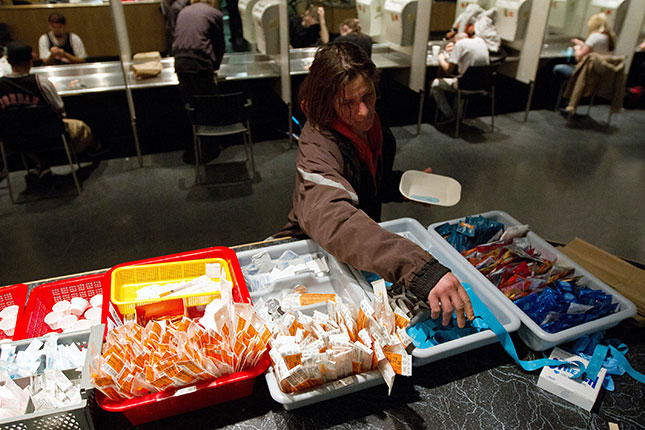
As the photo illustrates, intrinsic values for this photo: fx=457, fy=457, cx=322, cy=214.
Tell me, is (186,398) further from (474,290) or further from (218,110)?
(218,110)

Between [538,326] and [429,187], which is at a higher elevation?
[429,187]

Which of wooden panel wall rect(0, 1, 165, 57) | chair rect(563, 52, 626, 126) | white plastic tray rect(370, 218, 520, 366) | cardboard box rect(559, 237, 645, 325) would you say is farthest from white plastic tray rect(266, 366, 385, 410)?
wooden panel wall rect(0, 1, 165, 57)

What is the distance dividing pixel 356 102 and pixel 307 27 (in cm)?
416

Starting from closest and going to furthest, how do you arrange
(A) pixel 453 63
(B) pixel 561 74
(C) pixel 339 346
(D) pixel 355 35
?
(C) pixel 339 346
(D) pixel 355 35
(A) pixel 453 63
(B) pixel 561 74

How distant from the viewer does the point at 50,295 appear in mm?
1334

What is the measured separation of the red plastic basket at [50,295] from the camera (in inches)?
48.7

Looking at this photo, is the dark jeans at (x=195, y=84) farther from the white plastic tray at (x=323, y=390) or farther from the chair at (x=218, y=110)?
the white plastic tray at (x=323, y=390)

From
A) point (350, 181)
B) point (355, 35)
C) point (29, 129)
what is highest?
point (355, 35)

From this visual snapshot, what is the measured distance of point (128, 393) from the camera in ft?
2.99

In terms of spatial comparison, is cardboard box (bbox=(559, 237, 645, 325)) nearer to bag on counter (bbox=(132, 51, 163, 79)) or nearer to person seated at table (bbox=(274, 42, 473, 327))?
person seated at table (bbox=(274, 42, 473, 327))

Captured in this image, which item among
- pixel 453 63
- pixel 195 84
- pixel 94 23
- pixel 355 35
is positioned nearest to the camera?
pixel 195 84

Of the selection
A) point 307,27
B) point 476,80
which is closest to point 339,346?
point 476,80

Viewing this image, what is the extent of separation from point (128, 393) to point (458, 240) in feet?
3.60

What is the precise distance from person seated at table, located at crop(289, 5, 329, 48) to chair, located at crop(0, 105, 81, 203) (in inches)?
102
